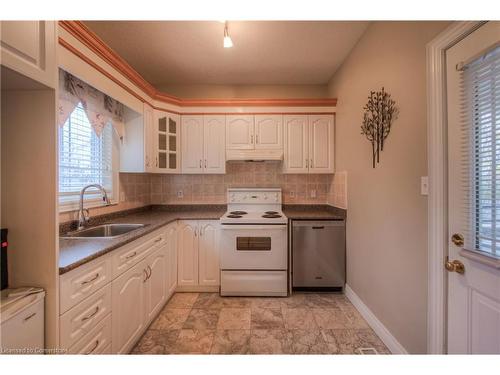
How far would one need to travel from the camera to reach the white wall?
1334mm

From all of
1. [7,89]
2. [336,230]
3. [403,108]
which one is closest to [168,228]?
[7,89]

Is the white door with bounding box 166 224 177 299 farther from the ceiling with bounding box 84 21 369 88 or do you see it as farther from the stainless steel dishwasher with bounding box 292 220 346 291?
the ceiling with bounding box 84 21 369 88

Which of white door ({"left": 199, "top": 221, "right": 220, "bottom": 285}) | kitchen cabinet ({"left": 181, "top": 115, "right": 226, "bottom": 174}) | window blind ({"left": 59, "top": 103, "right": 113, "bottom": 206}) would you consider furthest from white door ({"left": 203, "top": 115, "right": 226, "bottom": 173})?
window blind ({"left": 59, "top": 103, "right": 113, "bottom": 206})

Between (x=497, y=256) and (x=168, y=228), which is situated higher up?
(x=497, y=256)

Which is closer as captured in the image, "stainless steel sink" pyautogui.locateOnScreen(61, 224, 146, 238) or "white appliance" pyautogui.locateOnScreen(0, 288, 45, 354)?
"white appliance" pyautogui.locateOnScreen(0, 288, 45, 354)

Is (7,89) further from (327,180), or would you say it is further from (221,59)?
(327,180)

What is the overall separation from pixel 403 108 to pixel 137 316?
244cm

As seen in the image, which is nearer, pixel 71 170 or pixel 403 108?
pixel 403 108

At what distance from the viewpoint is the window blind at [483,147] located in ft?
3.02

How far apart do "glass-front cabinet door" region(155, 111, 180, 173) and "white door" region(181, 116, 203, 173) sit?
76mm

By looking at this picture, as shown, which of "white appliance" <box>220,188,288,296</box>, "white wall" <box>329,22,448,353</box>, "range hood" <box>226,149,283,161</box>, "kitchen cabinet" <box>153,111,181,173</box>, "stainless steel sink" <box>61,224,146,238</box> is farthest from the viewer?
"range hood" <box>226,149,283,161</box>

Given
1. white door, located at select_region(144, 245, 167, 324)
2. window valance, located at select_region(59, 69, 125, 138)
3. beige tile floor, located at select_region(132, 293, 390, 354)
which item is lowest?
beige tile floor, located at select_region(132, 293, 390, 354)
